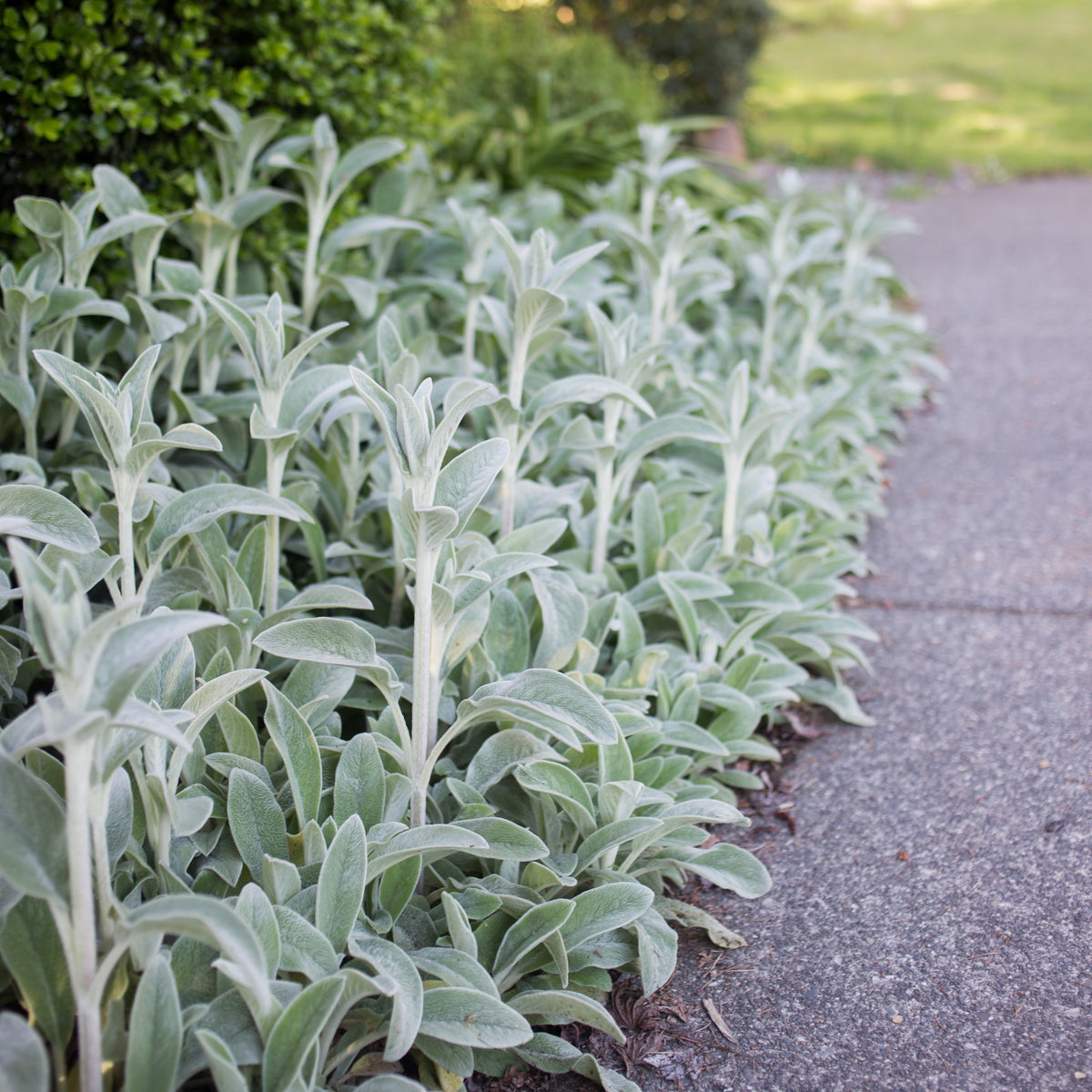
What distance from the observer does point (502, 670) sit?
2.01 metres

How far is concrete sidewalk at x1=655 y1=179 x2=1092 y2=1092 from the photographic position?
5.06 ft

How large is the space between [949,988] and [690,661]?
0.79 meters

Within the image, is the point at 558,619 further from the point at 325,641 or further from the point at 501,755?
the point at 325,641

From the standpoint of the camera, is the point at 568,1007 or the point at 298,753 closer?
the point at 568,1007

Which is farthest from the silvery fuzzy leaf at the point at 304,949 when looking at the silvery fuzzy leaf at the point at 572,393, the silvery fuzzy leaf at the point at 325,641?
the silvery fuzzy leaf at the point at 572,393

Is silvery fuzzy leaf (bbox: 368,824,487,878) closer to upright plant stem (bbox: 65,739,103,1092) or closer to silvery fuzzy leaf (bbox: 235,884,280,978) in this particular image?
silvery fuzzy leaf (bbox: 235,884,280,978)

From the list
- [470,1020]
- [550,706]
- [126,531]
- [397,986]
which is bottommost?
[470,1020]

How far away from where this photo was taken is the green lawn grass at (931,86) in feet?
28.8

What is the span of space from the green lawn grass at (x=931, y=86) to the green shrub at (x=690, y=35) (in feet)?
1.46

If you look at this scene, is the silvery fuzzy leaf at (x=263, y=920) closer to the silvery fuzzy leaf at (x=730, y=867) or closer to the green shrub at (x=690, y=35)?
the silvery fuzzy leaf at (x=730, y=867)

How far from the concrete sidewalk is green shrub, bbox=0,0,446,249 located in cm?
218

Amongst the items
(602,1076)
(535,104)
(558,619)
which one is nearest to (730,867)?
(602,1076)

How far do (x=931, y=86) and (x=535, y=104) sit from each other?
8.01 m

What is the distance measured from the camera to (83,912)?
1157mm
